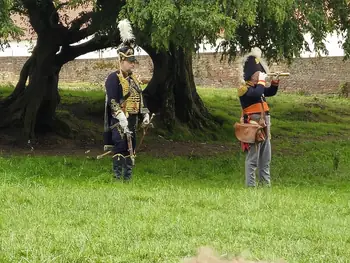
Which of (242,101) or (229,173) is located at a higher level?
(242,101)

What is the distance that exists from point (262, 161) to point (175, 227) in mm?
3920

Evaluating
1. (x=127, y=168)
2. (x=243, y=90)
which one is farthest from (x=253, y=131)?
(x=127, y=168)

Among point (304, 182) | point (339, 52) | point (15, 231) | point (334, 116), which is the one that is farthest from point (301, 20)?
point (339, 52)

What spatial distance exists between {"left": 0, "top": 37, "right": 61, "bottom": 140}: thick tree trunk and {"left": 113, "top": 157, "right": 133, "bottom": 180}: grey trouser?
6514 mm

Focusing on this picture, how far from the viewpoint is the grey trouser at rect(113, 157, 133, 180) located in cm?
1046

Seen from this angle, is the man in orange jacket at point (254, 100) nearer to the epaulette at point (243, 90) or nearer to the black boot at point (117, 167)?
the epaulette at point (243, 90)

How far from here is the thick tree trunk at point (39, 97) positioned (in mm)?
17000

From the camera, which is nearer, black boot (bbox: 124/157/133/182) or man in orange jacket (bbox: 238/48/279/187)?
man in orange jacket (bbox: 238/48/279/187)

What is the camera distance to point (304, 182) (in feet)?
40.3

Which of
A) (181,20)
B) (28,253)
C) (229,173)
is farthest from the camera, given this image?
(229,173)

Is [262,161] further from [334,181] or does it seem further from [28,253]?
[28,253]

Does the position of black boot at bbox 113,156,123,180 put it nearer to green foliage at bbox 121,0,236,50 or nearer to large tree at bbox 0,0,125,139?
green foliage at bbox 121,0,236,50

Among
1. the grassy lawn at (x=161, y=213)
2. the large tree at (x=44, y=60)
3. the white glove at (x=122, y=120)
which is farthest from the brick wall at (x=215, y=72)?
the white glove at (x=122, y=120)

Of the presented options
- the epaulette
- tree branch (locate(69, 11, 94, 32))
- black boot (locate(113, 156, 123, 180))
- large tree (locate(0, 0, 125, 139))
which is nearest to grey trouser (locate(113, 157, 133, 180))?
black boot (locate(113, 156, 123, 180))
